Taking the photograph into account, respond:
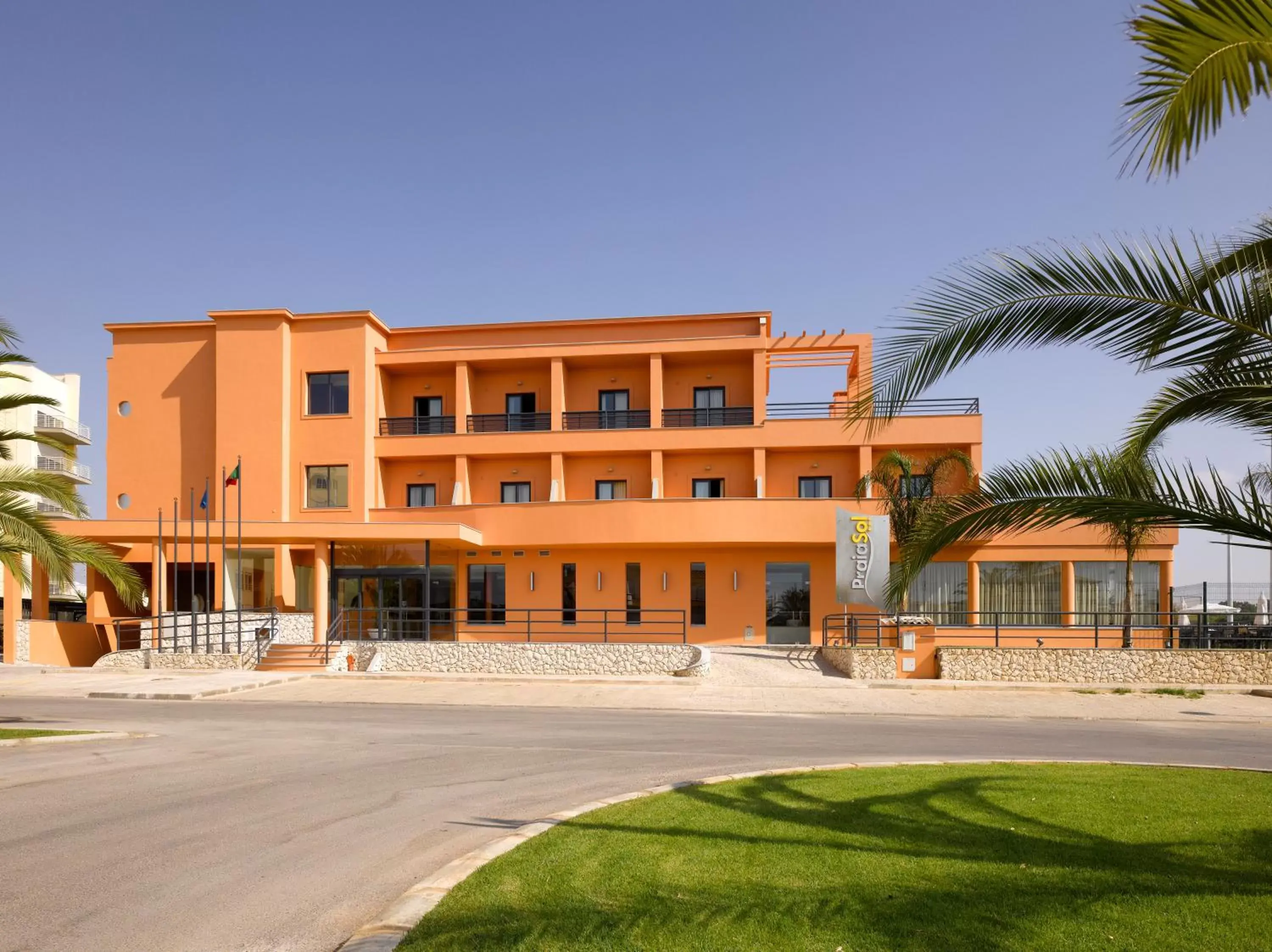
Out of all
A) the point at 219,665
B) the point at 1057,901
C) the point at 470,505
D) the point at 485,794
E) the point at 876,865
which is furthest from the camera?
the point at 470,505

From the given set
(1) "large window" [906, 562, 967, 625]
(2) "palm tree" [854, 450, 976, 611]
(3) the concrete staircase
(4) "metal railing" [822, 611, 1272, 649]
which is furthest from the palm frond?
(1) "large window" [906, 562, 967, 625]

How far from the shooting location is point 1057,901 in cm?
565

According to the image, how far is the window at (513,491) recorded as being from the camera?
3681 centimetres

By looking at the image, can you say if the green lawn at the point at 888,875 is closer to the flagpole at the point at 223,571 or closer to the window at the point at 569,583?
the flagpole at the point at 223,571

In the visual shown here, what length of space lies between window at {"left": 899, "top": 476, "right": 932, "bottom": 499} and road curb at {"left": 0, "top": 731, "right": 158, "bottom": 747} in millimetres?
20827

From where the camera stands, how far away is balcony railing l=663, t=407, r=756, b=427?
36.1 m

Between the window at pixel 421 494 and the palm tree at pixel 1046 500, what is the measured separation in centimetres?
3128

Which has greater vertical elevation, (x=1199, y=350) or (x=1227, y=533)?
(x=1199, y=350)

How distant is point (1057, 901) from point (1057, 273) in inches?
148

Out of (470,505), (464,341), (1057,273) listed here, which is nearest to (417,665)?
(470,505)

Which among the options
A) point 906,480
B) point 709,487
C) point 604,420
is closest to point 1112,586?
point 906,480

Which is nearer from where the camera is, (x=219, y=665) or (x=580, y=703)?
(x=580, y=703)

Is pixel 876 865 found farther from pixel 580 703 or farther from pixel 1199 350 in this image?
pixel 580 703

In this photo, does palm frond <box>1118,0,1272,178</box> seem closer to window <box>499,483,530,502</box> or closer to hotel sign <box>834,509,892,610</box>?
hotel sign <box>834,509,892,610</box>
